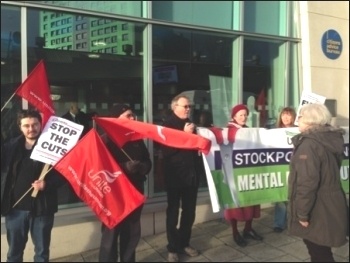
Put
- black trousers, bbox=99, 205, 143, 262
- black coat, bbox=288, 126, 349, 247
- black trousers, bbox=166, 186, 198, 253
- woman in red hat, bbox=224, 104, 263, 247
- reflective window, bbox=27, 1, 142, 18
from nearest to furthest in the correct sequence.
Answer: black coat, bbox=288, 126, 349, 247, black trousers, bbox=99, 205, 143, 262, black trousers, bbox=166, 186, 198, 253, woman in red hat, bbox=224, 104, 263, 247, reflective window, bbox=27, 1, 142, 18

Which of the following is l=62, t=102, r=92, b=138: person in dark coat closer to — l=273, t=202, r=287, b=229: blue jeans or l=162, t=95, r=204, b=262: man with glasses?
l=162, t=95, r=204, b=262: man with glasses

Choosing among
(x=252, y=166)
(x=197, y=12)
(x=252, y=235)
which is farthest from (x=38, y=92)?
(x=197, y=12)

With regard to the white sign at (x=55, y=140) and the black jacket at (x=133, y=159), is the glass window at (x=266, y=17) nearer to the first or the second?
the black jacket at (x=133, y=159)

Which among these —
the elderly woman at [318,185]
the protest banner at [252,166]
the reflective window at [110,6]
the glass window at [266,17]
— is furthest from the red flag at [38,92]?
the glass window at [266,17]

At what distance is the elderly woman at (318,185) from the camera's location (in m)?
3.43

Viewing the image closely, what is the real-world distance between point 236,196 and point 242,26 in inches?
126

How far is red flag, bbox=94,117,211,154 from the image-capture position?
3938mm

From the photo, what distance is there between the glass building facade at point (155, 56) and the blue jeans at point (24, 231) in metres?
1.17

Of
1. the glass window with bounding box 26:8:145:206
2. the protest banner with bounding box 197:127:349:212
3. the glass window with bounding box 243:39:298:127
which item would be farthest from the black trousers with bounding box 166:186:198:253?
the glass window with bounding box 243:39:298:127

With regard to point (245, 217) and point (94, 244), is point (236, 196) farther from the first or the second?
point (94, 244)

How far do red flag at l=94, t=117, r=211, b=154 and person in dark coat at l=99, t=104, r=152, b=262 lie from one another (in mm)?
104

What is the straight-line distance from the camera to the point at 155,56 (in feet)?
19.5

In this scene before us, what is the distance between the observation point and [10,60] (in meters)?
4.98

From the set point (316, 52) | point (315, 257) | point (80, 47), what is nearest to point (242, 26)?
point (316, 52)
